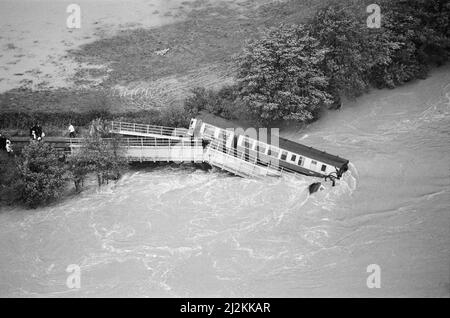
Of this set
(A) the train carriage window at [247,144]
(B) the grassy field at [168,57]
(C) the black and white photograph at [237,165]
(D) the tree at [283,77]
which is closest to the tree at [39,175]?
(C) the black and white photograph at [237,165]

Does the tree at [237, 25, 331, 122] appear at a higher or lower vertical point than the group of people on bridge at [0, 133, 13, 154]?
higher

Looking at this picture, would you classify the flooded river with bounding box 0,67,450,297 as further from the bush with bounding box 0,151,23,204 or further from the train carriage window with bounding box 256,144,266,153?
the train carriage window with bounding box 256,144,266,153

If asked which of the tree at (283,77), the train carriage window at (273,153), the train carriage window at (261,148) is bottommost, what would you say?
the train carriage window at (273,153)

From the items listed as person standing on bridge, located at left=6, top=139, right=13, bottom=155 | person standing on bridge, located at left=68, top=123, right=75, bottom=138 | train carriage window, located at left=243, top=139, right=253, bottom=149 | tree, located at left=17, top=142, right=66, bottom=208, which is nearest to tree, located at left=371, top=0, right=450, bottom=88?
train carriage window, located at left=243, top=139, right=253, bottom=149

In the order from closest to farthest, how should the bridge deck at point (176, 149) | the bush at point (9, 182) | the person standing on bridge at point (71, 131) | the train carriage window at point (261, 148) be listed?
the bush at point (9, 182)
the bridge deck at point (176, 149)
the train carriage window at point (261, 148)
the person standing on bridge at point (71, 131)

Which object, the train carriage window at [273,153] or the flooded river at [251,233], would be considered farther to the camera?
the train carriage window at [273,153]

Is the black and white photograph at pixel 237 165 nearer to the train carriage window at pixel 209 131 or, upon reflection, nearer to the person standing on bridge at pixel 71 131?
the train carriage window at pixel 209 131
